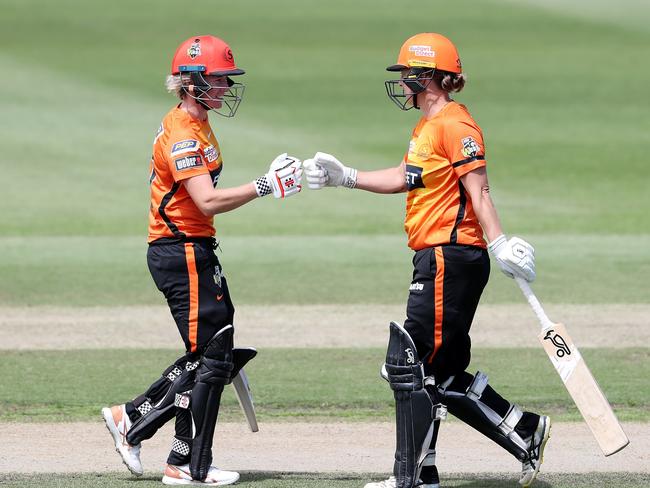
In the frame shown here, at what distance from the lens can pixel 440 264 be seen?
597cm

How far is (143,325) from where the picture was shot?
10789 mm

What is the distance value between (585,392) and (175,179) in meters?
2.20

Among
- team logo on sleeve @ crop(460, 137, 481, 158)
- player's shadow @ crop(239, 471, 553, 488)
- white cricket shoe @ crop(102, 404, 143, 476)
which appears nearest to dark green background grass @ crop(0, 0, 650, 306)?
white cricket shoe @ crop(102, 404, 143, 476)

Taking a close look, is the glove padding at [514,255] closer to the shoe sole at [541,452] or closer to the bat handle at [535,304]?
the bat handle at [535,304]

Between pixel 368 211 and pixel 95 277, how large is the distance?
6108 millimetres

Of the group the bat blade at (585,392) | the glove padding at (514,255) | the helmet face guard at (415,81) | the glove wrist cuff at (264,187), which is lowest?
the bat blade at (585,392)

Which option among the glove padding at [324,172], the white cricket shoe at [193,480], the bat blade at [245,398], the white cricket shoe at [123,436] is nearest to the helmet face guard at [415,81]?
the glove padding at [324,172]

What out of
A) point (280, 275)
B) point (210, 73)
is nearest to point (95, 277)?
point (280, 275)

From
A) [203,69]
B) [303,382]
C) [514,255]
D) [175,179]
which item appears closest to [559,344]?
[514,255]

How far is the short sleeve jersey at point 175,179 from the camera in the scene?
625 centimetres

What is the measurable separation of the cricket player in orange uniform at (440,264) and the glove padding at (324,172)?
38 cm

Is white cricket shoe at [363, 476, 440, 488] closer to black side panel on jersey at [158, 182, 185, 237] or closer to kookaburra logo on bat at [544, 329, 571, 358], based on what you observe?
kookaburra logo on bat at [544, 329, 571, 358]

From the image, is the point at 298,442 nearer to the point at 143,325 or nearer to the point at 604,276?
the point at 143,325

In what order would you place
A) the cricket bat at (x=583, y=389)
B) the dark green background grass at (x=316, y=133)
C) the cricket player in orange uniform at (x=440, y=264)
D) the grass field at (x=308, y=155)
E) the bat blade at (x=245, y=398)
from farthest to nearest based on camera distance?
the dark green background grass at (x=316, y=133), the grass field at (x=308, y=155), the bat blade at (x=245, y=398), the cricket player in orange uniform at (x=440, y=264), the cricket bat at (x=583, y=389)
